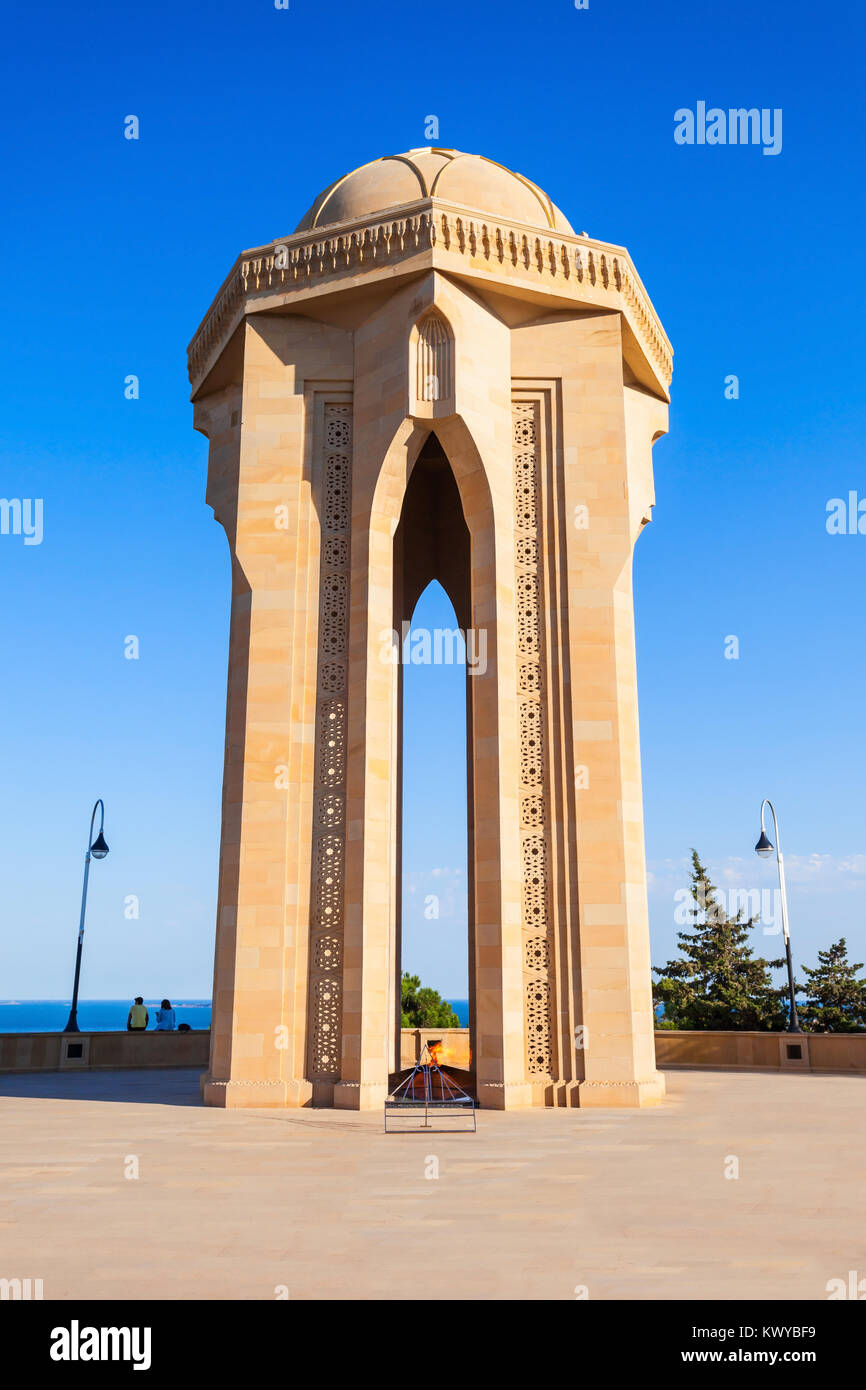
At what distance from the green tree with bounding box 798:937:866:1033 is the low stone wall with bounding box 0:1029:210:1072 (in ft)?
58.1

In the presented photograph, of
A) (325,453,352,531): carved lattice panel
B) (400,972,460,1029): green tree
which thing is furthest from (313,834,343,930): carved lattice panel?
(400,972,460,1029): green tree

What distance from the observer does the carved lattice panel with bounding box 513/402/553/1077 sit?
14.6m

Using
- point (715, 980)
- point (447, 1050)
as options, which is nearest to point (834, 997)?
point (715, 980)

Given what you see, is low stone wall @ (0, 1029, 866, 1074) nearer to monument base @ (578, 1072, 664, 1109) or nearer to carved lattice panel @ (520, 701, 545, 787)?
monument base @ (578, 1072, 664, 1109)

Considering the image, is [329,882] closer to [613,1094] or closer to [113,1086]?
[613,1094]

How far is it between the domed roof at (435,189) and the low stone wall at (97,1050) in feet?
47.4

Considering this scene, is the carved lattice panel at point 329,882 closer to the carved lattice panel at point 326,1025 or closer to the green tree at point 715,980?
the carved lattice panel at point 326,1025

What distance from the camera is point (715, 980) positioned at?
37.0m

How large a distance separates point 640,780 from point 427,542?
7482 millimetres

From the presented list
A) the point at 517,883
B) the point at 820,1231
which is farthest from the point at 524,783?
the point at 820,1231

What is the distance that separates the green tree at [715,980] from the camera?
31.6 metres

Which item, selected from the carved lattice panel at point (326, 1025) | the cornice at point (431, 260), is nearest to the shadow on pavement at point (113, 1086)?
→ the carved lattice panel at point (326, 1025)

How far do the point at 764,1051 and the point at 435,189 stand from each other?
51.6ft
